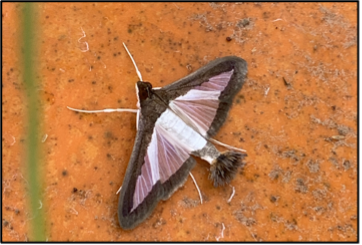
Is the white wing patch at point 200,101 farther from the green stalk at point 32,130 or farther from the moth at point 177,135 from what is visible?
the green stalk at point 32,130

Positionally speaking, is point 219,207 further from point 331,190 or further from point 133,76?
point 133,76

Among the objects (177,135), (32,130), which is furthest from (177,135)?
(32,130)

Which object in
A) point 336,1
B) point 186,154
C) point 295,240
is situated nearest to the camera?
point 295,240

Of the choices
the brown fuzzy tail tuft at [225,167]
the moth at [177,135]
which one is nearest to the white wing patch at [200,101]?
the moth at [177,135]

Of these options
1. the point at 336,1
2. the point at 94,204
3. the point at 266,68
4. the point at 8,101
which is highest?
the point at 336,1

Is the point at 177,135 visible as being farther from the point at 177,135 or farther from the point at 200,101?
the point at 200,101

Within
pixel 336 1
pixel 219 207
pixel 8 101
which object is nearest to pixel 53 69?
pixel 8 101
